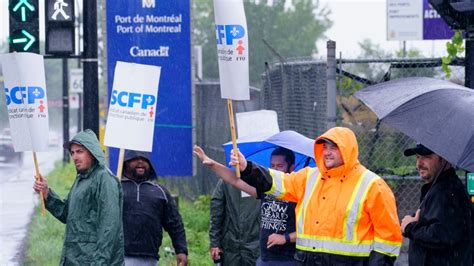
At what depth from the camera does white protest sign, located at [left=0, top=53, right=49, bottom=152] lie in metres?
Answer: 8.81

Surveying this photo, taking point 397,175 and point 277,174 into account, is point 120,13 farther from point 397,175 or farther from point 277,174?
point 277,174

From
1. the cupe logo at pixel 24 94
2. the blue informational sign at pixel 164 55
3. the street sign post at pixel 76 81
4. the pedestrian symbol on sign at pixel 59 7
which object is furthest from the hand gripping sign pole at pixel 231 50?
the street sign post at pixel 76 81

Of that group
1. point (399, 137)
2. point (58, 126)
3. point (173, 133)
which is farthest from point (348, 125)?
point (58, 126)

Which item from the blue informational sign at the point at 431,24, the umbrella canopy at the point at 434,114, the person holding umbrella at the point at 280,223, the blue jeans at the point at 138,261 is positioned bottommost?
the blue jeans at the point at 138,261

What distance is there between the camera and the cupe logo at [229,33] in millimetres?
7176

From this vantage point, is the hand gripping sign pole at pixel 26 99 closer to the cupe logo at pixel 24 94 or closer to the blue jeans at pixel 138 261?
the cupe logo at pixel 24 94

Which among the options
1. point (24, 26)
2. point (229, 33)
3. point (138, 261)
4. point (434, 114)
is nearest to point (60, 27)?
point (24, 26)

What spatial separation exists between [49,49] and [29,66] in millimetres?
3165

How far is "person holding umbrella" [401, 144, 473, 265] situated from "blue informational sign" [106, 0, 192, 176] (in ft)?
19.5

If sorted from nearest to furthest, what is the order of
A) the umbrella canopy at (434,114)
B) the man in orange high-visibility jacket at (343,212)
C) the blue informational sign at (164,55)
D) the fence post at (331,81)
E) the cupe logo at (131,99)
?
the umbrella canopy at (434,114) < the man in orange high-visibility jacket at (343,212) < the cupe logo at (131,99) < the fence post at (331,81) < the blue informational sign at (164,55)

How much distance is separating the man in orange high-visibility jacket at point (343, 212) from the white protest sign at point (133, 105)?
2.00 metres

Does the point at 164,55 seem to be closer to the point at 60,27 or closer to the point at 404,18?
the point at 60,27

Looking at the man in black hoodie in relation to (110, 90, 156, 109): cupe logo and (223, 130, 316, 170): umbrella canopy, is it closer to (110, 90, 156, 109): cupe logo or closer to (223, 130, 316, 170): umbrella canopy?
(110, 90, 156, 109): cupe logo

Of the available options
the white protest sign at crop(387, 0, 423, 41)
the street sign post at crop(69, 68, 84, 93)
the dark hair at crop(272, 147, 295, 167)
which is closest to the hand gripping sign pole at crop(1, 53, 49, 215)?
the dark hair at crop(272, 147, 295, 167)
